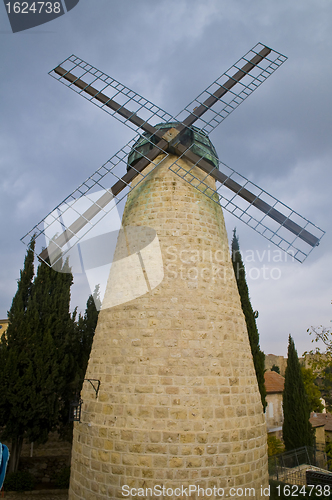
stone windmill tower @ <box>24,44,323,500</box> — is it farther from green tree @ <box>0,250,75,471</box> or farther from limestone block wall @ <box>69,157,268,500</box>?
green tree @ <box>0,250,75,471</box>

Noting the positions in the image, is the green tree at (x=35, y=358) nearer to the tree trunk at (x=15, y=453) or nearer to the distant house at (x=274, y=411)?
the tree trunk at (x=15, y=453)

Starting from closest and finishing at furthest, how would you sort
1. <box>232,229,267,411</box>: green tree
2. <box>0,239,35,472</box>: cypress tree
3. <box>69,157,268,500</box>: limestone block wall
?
<box>69,157,268,500</box>: limestone block wall
<box>0,239,35,472</box>: cypress tree
<box>232,229,267,411</box>: green tree

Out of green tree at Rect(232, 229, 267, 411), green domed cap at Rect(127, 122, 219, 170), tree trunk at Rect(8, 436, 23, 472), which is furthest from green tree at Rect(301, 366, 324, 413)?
green domed cap at Rect(127, 122, 219, 170)

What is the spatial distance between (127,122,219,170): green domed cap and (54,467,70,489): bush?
31.7 feet

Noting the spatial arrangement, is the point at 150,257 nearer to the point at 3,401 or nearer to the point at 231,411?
the point at 231,411

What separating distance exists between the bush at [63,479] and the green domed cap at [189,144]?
9.67 metres

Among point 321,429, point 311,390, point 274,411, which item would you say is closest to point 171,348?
point 311,390

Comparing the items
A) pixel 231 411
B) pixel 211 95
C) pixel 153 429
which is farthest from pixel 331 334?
pixel 211 95

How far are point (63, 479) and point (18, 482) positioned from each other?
1.33 metres

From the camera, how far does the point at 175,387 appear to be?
14.8 ft

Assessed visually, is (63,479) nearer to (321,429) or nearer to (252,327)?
(252,327)

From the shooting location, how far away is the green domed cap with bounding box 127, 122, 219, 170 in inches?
249

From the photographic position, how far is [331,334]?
6.37 metres

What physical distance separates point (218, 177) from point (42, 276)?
7.36m
